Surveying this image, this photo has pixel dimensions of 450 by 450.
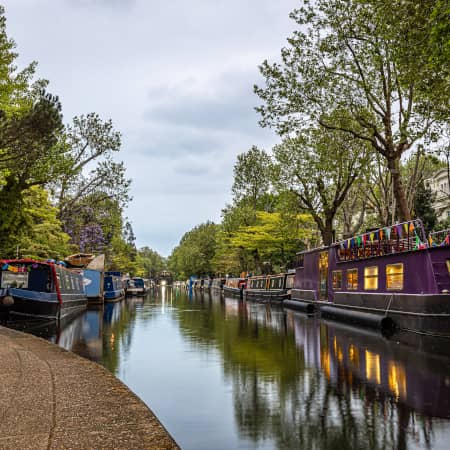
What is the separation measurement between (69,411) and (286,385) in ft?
15.8

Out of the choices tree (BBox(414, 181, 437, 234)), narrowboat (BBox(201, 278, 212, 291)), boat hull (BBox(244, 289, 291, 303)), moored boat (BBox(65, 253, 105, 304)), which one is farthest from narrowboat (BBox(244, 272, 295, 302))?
narrowboat (BBox(201, 278, 212, 291))

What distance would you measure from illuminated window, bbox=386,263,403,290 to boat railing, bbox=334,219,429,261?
0.65 meters

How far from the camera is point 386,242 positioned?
24.0 m

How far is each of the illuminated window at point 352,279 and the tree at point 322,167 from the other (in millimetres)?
7627

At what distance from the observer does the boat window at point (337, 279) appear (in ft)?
95.6

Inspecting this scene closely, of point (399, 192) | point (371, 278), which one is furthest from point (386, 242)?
point (399, 192)

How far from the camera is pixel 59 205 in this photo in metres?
45.8

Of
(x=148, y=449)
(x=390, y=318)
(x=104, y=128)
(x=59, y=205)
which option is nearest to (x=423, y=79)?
(x=390, y=318)

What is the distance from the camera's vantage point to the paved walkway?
5867 mm

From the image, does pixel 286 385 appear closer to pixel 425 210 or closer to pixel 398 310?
pixel 398 310

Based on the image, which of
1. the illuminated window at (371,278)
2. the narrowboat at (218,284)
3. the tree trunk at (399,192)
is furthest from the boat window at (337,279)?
the narrowboat at (218,284)

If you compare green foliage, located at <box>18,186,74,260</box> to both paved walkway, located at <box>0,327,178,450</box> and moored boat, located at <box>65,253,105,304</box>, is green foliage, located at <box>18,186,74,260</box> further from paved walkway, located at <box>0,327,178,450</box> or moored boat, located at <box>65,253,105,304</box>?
paved walkway, located at <box>0,327,178,450</box>

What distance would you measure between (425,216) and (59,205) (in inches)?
1432

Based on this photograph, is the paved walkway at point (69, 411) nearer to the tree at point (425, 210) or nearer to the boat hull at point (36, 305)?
the boat hull at point (36, 305)
